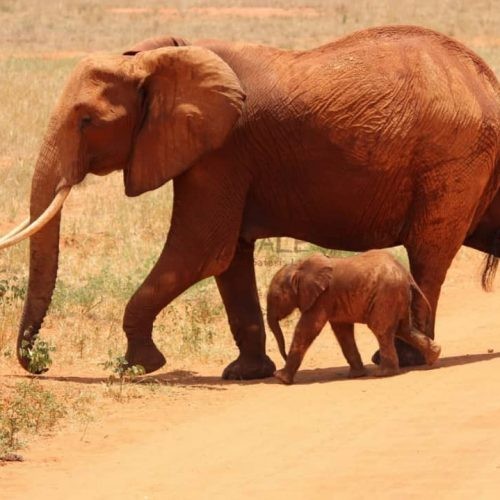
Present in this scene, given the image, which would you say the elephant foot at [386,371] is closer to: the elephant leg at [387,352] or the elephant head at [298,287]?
the elephant leg at [387,352]

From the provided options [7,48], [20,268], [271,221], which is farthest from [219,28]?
[271,221]

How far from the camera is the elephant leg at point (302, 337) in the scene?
10.0m

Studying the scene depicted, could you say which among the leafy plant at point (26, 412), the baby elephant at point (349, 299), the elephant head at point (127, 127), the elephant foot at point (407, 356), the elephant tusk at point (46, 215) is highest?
the elephant head at point (127, 127)

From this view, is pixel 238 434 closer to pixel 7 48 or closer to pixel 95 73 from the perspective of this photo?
pixel 95 73

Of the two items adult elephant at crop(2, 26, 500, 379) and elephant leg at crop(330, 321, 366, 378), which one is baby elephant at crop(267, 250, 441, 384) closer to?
elephant leg at crop(330, 321, 366, 378)

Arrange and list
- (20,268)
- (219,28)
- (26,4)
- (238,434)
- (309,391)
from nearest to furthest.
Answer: (238,434)
(309,391)
(20,268)
(219,28)
(26,4)

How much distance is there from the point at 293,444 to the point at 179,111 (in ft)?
9.81

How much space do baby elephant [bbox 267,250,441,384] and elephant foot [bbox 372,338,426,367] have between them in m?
0.55

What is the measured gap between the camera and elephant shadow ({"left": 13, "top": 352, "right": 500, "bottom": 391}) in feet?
33.9

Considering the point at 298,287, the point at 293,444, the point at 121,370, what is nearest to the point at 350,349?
the point at 298,287

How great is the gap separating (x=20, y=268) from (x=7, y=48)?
2303cm

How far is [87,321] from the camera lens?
1259cm

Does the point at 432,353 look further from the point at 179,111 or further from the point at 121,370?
the point at 179,111

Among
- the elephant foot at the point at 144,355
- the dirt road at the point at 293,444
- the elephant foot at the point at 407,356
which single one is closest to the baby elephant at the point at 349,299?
the dirt road at the point at 293,444
